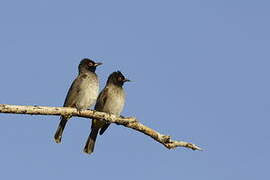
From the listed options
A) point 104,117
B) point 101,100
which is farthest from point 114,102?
point 104,117

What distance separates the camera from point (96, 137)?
54.5ft

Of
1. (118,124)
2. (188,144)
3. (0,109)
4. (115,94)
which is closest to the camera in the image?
(0,109)

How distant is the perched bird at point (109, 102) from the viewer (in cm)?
1594

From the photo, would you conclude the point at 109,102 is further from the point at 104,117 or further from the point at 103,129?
the point at 104,117

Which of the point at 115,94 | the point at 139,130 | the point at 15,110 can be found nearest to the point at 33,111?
the point at 15,110

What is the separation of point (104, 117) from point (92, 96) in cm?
210

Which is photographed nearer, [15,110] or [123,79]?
[15,110]

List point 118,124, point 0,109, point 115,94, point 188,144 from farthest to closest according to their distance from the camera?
point 115,94, point 118,124, point 188,144, point 0,109

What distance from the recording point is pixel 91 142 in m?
16.5

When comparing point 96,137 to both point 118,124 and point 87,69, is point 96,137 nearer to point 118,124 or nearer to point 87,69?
point 87,69

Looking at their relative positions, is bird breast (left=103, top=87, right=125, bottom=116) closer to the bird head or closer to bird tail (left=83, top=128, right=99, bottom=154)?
the bird head

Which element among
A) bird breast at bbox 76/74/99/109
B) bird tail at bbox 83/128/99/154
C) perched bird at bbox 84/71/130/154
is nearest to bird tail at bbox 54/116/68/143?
A: bird breast at bbox 76/74/99/109

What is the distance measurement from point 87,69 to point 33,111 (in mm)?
5108

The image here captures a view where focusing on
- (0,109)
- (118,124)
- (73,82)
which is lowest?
(0,109)
